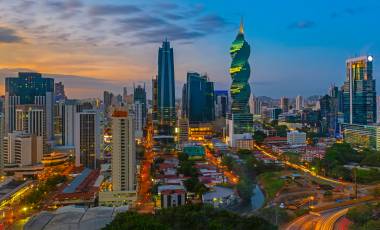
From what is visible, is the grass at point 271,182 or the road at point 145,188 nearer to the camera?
the road at point 145,188

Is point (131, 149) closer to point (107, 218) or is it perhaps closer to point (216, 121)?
point (107, 218)

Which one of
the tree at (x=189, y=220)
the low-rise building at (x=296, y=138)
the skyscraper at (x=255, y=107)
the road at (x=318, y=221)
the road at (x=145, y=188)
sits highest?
the skyscraper at (x=255, y=107)

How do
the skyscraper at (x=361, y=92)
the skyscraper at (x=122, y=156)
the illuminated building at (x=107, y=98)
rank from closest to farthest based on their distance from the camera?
the skyscraper at (x=122, y=156)
the skyscraper at (x=361, y=92)
the illuminated building at (x=107, y=98)

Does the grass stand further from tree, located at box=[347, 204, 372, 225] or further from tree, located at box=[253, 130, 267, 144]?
tree, located at box=[253, 130, 267, 144]

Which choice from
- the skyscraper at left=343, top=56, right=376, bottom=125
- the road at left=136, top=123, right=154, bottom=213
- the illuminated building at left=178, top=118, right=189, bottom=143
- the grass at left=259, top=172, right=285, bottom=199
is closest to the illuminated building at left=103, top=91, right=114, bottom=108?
the illuminated building at left=178, top=118, right=189, bottom=143

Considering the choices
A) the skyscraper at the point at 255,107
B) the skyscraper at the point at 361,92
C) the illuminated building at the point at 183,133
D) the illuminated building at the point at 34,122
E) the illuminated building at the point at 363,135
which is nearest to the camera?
the illuminated building at the point at 34,122

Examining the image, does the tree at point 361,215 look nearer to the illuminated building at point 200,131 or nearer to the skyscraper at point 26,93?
the skyscraper at point 26,93

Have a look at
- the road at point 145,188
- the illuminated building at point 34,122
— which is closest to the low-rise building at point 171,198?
the road at point 145,188
